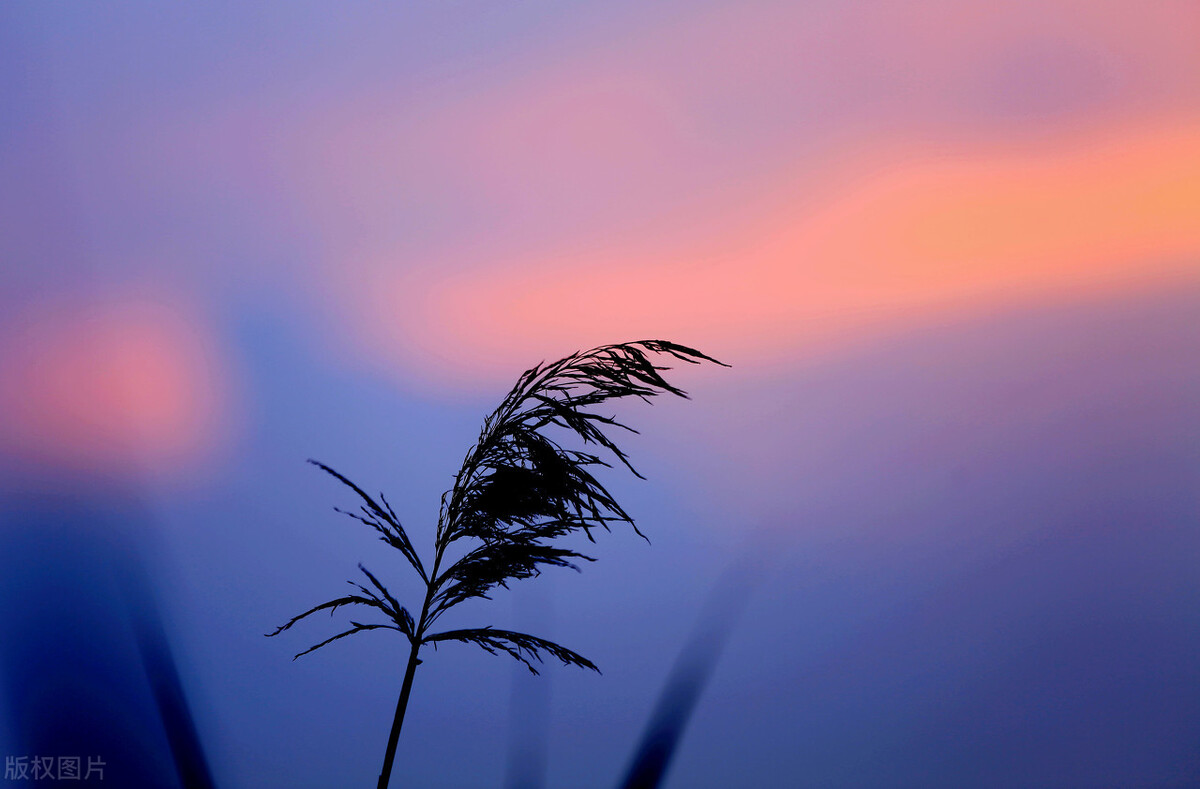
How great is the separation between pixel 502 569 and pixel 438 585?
0.37 metres

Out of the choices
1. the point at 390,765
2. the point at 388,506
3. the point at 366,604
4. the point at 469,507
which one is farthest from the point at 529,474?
the point at 390,765

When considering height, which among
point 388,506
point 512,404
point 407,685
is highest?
point 512,404

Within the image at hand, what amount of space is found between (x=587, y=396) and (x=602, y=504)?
619 mm

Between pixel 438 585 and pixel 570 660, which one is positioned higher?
pixel 438 585

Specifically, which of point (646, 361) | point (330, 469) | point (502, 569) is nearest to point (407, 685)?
point (502, 569)

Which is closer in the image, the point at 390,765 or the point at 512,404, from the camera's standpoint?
the point at 390,765

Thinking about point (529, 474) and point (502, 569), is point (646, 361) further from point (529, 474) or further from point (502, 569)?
point (502, 569)

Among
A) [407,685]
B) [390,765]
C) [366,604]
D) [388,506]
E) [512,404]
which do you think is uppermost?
[512,404]

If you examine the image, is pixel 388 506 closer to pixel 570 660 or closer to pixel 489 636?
pixel 489 636

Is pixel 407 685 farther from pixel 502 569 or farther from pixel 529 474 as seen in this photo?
pixel 529 474

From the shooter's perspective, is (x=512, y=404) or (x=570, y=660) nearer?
(x=570, y=660)

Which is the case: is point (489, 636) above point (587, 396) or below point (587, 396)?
below

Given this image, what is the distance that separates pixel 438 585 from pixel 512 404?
1.09m

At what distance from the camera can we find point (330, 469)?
538 centimetres
